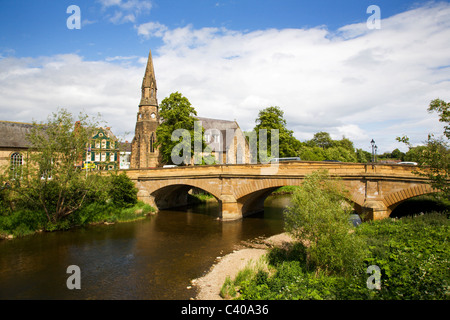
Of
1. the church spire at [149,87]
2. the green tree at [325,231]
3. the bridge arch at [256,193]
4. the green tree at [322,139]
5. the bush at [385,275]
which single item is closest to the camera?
the bush at [385,275]

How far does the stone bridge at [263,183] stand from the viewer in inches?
680

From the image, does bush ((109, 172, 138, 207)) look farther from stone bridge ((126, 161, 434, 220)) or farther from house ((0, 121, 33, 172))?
house ((0, 121, 33, 172))

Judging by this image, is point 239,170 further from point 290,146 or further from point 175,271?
point 290,146

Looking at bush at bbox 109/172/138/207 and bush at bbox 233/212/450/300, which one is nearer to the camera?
bush at bbox 233/212/450/300

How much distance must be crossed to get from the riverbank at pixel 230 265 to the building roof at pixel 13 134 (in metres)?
33.8

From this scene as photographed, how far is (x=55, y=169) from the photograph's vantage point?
21.1m

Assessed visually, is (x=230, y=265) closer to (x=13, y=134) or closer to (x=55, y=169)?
(x=55, y=169)

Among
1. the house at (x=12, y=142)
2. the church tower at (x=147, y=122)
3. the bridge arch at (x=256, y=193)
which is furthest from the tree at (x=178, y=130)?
the house at (x=12, y=142)

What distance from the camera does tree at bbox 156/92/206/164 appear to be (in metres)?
35.7

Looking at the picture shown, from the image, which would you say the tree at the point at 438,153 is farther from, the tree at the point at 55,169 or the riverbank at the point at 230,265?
the tree at the point at 55,169

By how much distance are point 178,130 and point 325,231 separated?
28032mm

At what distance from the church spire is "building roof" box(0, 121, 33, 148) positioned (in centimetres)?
1735

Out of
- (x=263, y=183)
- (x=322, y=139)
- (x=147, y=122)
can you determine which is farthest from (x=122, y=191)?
(x=322, y=139)

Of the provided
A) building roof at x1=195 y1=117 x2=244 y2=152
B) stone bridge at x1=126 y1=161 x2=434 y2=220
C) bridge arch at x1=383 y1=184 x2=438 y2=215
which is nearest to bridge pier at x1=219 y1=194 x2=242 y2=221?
stone bridge at x1=126 y1=161 x2=434 y2=220
